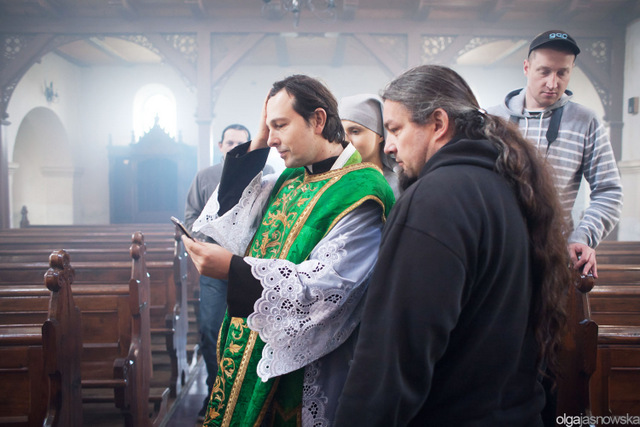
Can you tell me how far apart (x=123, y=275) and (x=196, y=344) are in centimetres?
159

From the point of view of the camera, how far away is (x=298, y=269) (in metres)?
1.42

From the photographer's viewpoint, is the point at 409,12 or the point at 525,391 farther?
the point at 409,12

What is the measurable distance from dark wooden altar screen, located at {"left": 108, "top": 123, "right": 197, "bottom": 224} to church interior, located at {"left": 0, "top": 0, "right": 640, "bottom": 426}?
0.12ft

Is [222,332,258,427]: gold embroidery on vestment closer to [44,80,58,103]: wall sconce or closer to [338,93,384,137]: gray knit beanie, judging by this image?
[338,93,384,137]: gray knit beanie

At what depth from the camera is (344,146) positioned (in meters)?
1.80

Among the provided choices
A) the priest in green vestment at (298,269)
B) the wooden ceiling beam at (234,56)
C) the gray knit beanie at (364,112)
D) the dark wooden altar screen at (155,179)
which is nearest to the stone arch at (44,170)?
the dark wooden altar screen at (155,179)

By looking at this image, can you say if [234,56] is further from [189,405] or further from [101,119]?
[189,405]

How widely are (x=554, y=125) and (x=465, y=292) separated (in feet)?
4.15

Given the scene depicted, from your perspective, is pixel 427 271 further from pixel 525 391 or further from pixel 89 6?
pixel 89 6

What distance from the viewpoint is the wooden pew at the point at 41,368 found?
203cm

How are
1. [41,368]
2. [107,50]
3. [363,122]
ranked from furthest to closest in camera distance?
[107,50] → [363,122] → [41,368]

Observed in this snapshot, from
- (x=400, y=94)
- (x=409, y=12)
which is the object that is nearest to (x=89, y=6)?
(x=409, y=12)

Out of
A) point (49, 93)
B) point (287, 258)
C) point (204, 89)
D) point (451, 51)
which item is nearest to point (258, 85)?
point (204, 89)

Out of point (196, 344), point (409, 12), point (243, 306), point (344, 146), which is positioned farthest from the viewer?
point (409, 12)
